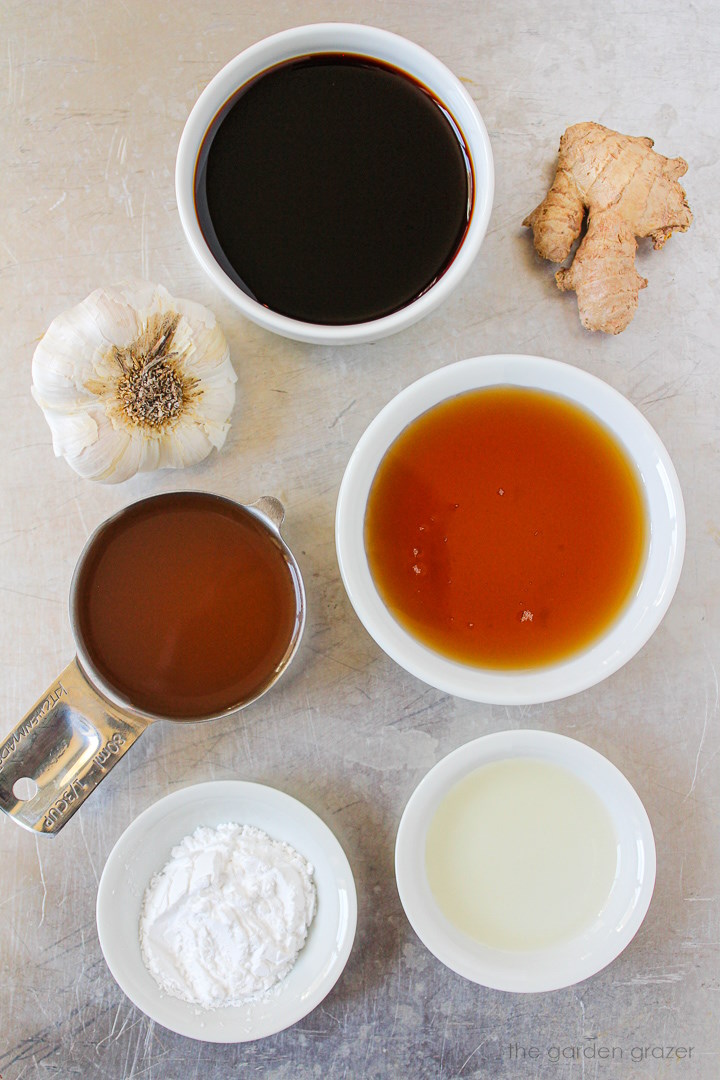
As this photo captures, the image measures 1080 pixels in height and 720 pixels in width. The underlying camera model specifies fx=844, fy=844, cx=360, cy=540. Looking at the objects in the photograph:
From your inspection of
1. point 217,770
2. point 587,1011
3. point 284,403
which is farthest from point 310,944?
point 284,403

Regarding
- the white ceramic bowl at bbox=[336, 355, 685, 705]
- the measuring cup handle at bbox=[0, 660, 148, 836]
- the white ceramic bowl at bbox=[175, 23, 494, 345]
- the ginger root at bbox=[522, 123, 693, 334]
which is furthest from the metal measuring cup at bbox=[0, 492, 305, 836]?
the ginger root at bbox=[522, 123, 693, 334]

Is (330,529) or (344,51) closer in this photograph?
(344,51)

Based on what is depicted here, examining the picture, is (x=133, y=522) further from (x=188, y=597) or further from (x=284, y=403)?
(x=284, y=403)

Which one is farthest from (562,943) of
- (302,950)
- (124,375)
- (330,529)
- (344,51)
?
(344,51)

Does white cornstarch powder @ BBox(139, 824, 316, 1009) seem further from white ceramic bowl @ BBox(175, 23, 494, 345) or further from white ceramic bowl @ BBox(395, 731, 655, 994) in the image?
white ceramic bowl @ BBox(175, 23, 494, 345)

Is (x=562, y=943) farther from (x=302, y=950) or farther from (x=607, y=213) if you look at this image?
(x=607, y=213)

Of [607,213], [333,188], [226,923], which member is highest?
[333,188]

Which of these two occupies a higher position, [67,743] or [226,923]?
[67,743]
